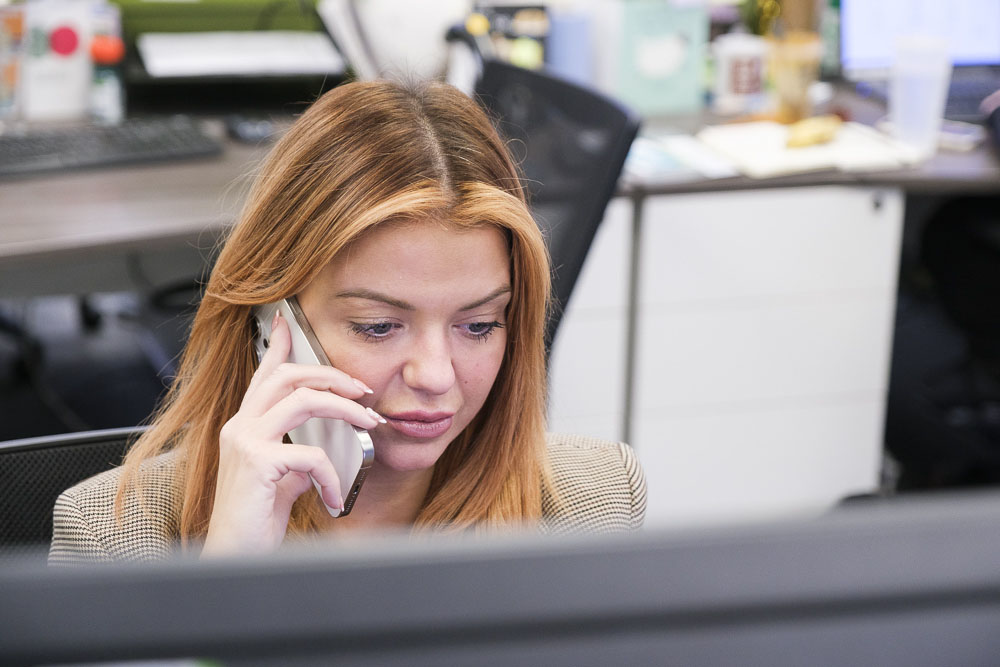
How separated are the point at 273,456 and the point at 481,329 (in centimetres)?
19

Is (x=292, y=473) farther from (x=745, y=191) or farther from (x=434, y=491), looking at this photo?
(x=745, y=191)

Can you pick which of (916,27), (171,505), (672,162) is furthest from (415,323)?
(916,27)

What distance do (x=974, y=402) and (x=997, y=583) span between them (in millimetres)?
2484

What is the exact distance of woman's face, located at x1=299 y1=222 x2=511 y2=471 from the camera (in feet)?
2.66

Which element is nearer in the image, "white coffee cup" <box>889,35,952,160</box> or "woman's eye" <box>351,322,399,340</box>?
"woman's eye" <box>351,322,399,340</box>

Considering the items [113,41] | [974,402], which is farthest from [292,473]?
[974,402]

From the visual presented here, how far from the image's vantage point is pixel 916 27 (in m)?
2.18

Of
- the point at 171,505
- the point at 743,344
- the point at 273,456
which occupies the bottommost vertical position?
the point at 743,344

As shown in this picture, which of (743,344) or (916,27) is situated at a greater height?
(916,27)

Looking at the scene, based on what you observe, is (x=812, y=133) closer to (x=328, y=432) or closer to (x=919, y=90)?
(x=919, y=90)

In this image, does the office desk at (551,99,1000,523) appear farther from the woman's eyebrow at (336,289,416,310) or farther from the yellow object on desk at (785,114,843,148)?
the woman's eyebrow at (336,289,416,310)

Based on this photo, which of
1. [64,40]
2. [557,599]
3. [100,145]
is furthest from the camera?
[64,40]

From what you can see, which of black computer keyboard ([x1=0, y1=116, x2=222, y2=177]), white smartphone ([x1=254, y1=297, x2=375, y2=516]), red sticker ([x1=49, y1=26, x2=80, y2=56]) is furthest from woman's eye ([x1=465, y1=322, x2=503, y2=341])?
red sticker ([x1=49, y1=26, x2=80, y2=56])

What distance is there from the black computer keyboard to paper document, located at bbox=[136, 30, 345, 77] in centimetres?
16
